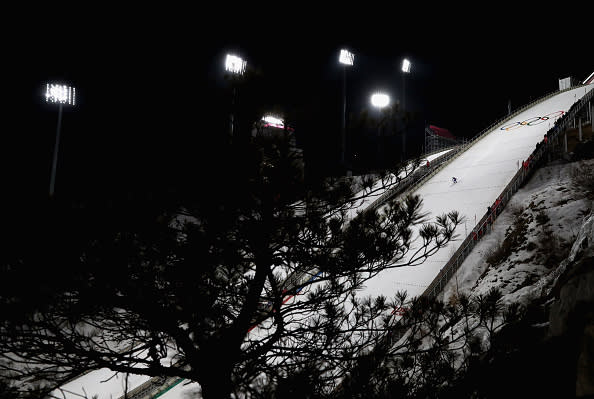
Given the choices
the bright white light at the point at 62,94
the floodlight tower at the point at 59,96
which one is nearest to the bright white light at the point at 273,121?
the floodlight tower at the point at 59,96

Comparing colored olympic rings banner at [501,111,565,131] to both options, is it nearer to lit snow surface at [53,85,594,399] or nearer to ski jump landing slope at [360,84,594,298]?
ski jump landing slope at [360,84,594,298]

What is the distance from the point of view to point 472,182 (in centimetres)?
1731

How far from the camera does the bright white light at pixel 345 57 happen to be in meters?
28.5

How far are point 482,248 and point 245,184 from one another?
1126cm

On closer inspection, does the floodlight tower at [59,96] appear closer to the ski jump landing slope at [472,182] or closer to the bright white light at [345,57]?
the ski jump landing slope at [472,182]

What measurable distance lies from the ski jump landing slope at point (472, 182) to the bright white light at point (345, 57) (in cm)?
1442

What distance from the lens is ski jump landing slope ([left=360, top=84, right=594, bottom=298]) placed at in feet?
35.8

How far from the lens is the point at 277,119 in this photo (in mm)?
2889

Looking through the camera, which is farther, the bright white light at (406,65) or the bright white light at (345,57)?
the bright white light at (406,65)

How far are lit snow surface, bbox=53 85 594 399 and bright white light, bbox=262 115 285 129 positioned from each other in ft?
5.97

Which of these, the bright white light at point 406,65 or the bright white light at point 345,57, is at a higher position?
the bright white light at point 406,65

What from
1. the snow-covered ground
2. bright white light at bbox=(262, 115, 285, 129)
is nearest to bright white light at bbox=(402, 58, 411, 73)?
the snow-covered ground

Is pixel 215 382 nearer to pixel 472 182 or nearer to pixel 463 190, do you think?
pixel 463 190

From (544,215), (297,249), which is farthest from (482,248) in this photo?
(297,249)
